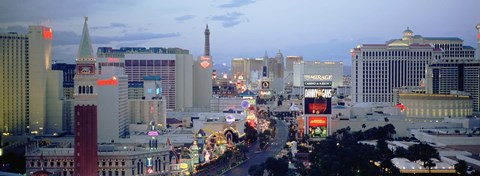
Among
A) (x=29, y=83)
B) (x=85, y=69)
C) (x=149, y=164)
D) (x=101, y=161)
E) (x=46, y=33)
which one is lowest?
(x=149, y=164)

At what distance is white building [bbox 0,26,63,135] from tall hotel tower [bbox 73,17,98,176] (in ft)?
26.7

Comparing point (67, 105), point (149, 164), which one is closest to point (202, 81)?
point (67, 105)

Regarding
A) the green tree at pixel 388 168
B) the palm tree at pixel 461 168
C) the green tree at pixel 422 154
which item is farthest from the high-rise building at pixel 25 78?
the palm tree at pixel 461 168

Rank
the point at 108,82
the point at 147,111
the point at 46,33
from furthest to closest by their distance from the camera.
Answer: the point at 147,111
the point at 46,33
the point at 108,82

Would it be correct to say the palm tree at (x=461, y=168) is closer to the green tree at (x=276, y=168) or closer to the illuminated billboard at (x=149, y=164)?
the green tree at (x=276, y=168)

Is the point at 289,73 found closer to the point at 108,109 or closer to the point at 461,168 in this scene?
the point at 108,109

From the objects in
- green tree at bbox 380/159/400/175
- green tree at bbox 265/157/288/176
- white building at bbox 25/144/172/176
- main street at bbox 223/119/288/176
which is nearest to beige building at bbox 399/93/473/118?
main street at bbox 223/119/288/176

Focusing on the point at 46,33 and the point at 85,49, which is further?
the point at 46,33

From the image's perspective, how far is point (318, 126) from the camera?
30.3 metres

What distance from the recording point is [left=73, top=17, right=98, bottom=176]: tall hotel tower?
64.0 feet

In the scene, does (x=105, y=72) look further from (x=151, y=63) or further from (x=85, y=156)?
(x=151, y=63)

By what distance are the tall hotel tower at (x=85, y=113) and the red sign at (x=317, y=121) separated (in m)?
12.9

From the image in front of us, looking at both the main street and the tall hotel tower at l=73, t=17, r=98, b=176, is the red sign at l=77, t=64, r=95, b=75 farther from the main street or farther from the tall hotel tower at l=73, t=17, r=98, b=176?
the main street

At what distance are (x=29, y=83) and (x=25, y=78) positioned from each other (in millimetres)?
261
